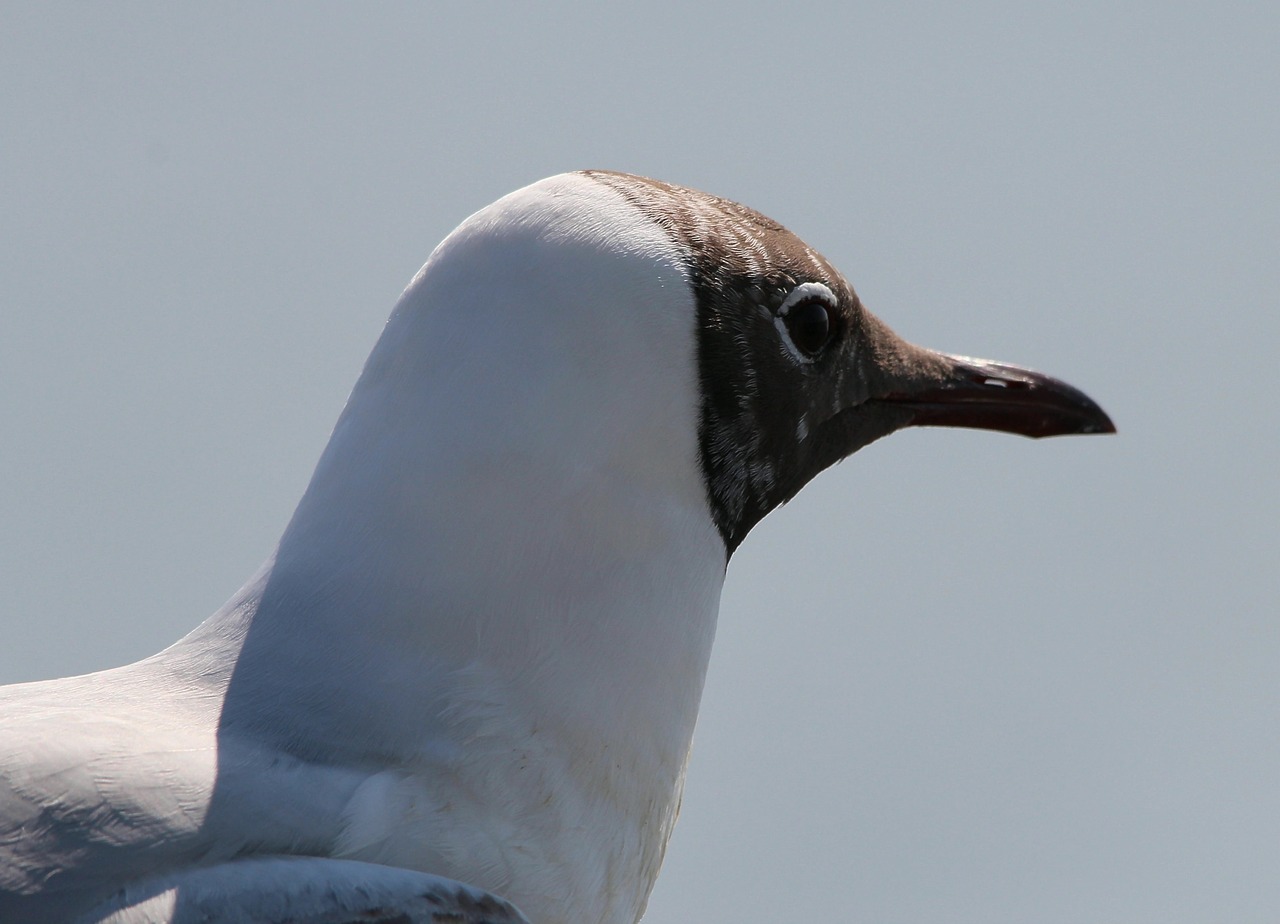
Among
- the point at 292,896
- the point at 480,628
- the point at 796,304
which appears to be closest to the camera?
the point at 292,896

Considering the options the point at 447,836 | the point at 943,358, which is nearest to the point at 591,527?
the point at 447,836

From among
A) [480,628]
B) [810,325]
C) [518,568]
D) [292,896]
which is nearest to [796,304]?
[810,325]

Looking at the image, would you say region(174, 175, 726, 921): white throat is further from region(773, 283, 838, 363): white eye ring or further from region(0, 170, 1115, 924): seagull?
region(773, 283, 838, 363): white eye ring

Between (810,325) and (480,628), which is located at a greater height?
(810,325)

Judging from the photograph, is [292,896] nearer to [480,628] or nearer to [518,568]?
[480,628]

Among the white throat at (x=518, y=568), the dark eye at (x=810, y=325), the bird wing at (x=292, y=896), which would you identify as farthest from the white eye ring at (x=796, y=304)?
the bird wing at (x=292, y=896)

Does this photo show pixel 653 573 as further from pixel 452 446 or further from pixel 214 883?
pixel 214 883

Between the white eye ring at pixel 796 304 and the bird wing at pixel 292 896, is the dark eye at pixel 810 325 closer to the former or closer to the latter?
the white eye ring at pixel 796 304
